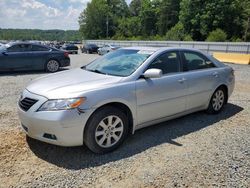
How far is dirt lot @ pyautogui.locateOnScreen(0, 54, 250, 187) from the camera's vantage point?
10.3 ft

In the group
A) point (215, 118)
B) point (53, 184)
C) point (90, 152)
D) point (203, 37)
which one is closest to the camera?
point (53, 184)

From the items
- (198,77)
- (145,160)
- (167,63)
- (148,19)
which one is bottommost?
(145,160)

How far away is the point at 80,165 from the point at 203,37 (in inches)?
2049

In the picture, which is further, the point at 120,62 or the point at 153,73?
the point at 120,62

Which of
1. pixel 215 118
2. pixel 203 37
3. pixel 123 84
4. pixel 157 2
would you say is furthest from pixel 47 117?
pixel 157 2

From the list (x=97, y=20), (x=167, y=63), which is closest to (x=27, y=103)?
(x=167, y=63)

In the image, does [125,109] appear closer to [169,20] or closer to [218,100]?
[218,100]

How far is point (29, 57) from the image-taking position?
1108cm

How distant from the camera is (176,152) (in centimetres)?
385

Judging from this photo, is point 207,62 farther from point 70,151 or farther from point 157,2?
point 157,2

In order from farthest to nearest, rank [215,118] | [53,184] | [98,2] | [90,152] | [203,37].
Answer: [98,2]
[203,37]
[215,118]
[90,152]
[53,184]

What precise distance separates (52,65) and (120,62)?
7921mm

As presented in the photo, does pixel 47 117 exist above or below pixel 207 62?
below

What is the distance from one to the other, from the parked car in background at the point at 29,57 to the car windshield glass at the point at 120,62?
7.06 meters
